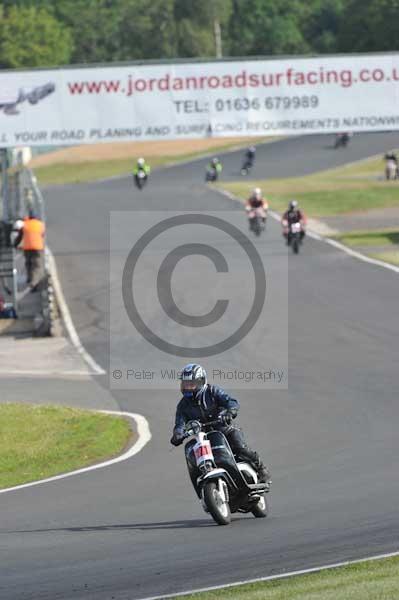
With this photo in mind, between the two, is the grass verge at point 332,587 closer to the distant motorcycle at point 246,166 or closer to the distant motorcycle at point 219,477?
the distant motorcycle at point 219,477

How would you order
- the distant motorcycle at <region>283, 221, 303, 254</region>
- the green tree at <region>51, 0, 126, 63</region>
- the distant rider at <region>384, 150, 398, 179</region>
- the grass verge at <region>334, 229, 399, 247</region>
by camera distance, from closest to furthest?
the distant motorcycle at <region>283, 221, 303, 254</region> < the grass verge at <region>334, 229, 399, 247</region> < the distant rider at <region>384, 150, 398, 179</region> < the green tree at <region>51, 0, 126, 63</region>

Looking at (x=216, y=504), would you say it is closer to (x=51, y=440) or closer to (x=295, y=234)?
(x=51, y=440)

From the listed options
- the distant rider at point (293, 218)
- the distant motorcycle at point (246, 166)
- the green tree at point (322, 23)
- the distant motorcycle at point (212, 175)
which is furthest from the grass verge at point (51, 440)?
the green tree at point (322, 23)

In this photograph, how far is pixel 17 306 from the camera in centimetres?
3247

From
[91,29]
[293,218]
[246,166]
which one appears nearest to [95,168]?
[246,166]

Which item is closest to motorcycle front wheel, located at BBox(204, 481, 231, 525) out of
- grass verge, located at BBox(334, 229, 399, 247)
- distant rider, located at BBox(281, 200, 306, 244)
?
distant rider, located at BBox(281, 200, 306, 244)

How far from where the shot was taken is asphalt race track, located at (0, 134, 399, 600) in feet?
31.3

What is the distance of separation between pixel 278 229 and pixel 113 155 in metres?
45.2

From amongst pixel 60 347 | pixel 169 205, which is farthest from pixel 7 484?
pixel 169 205

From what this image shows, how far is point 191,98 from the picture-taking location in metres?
36.1

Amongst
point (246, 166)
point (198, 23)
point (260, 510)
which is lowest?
point (260, 510)

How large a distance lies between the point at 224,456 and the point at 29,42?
105827mm

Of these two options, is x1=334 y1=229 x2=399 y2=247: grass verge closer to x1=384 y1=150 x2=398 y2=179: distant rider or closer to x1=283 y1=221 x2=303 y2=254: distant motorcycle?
x1=283 y1=221 x2=303 y2=254: distant motorcycle

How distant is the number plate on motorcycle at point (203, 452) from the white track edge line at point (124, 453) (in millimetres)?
3914
